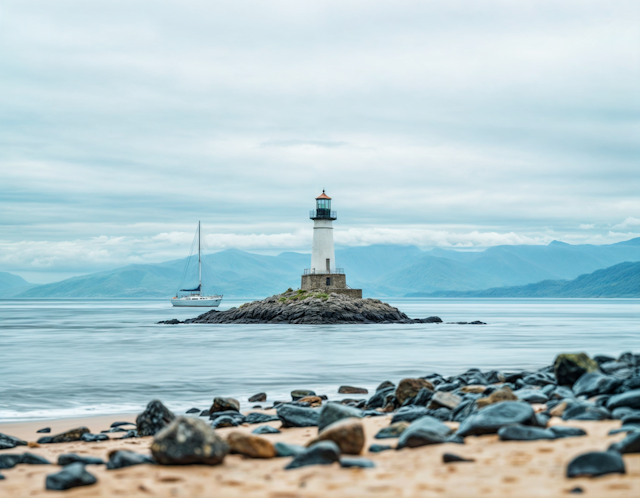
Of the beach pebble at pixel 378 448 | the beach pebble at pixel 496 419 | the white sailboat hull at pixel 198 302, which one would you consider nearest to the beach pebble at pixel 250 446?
the beach pebble at pixel 378 448

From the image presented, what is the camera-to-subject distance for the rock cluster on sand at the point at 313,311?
174 ft

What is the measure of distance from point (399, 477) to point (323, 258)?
2072 inches

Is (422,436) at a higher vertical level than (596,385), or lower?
lower

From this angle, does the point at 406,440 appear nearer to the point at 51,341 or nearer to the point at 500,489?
the point at 500,489

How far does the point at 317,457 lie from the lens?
19.9ft

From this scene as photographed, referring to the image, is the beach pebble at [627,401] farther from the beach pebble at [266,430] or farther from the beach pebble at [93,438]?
the beach pebble at [93,438]

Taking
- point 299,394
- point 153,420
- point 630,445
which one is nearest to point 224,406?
point 153,420

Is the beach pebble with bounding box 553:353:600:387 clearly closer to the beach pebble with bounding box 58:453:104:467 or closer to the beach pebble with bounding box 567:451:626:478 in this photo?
the beach pebble with bounding box 567:451:626:478

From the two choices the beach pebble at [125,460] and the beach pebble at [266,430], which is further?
the beach pebble at [266,430]

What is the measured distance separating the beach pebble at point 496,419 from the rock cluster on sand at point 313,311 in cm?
4525

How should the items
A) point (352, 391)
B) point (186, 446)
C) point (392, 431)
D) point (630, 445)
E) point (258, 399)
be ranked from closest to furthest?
point (630, 445), point (186, 446), point (392, 431), point (258, 399), point (352, 391)

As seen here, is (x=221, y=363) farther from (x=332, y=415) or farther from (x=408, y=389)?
(x=332, y=415)

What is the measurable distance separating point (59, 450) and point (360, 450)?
14.5 ft

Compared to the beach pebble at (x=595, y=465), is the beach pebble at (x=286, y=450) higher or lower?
lower
